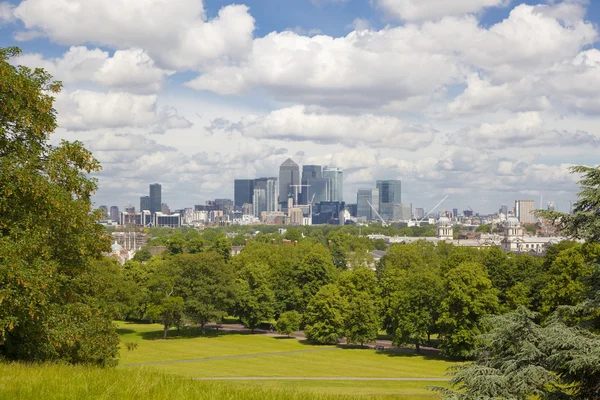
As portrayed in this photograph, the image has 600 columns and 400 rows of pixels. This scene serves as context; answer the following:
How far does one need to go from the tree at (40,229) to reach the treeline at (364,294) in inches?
1326

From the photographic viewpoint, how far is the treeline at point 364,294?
50750mm

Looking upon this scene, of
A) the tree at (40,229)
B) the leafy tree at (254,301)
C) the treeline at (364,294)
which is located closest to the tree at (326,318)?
the treeline at (364,294)

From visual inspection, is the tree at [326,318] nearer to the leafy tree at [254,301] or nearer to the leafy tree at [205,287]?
the leafy tree at [254,301]

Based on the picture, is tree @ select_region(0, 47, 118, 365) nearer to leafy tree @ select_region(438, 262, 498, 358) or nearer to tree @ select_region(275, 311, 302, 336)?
leafy tree @ select_region(438, 262, 498, 358)

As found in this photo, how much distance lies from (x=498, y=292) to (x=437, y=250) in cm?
5662

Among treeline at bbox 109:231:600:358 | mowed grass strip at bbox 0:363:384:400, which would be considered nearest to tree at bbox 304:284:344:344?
treeline at bbox 109:231:600:358

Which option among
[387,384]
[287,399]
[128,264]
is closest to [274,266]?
[128,264]

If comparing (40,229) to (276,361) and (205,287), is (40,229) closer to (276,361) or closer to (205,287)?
(276,361)

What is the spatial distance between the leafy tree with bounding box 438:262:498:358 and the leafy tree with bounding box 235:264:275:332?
22175 mm

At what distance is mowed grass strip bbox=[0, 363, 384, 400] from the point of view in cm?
1106

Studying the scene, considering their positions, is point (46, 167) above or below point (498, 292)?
above

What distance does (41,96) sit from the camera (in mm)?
18750

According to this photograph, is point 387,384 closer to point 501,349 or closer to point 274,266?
point 501,349

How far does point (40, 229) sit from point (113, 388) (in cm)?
744
